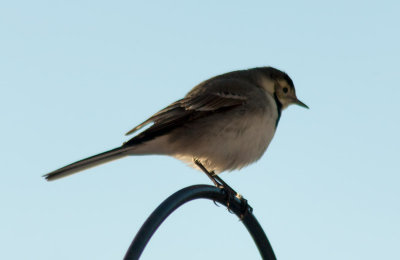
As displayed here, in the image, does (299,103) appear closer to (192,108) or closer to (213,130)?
(192,108)

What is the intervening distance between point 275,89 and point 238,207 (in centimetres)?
309

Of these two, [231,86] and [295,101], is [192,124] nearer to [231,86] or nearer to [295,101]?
[231,86]

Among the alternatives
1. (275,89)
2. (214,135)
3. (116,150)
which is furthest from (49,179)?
(275,89)

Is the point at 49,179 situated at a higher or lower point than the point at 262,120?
lower

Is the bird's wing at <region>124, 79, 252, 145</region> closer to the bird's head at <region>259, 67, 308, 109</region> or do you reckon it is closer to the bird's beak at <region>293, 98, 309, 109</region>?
the bird's head at <region>259, 67, 308, 109</region>

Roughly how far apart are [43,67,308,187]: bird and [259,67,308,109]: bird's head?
2.16ft

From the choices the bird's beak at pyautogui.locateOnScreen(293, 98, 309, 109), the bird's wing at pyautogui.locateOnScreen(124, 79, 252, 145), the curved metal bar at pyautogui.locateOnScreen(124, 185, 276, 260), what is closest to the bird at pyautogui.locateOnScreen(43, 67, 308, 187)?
the bird's wing at pyautogui.locateOnScreen(124, 79, 252, 145)

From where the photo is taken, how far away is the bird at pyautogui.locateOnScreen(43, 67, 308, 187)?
698cm

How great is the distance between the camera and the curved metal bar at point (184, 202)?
3.68 m

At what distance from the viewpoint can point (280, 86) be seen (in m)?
8.63

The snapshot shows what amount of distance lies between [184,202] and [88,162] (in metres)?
1.75

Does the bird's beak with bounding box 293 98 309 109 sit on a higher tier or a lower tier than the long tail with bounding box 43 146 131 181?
higher

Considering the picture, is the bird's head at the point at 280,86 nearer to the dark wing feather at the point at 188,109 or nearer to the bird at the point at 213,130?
the bird at the point at 213,130

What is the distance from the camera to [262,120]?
7332 mm
